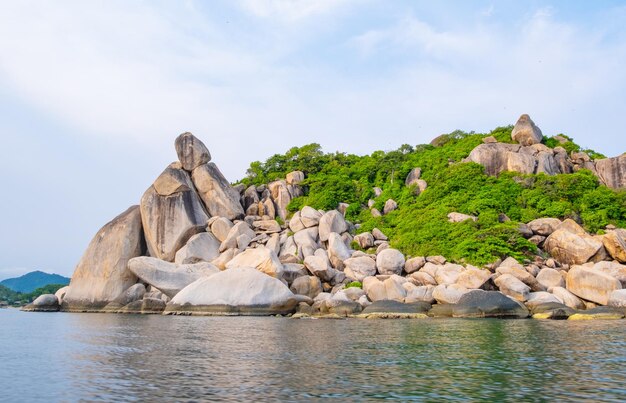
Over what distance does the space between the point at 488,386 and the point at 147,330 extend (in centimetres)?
1481

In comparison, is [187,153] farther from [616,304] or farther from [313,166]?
[616,304]

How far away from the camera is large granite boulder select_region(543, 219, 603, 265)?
31484mm

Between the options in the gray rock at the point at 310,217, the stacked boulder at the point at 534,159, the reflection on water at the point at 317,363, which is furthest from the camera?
the stacked boulder at the point at 534,159

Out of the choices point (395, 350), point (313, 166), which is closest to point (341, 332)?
point (395, 350)

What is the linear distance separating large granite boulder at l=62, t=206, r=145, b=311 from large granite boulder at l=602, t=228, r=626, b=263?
101 ft

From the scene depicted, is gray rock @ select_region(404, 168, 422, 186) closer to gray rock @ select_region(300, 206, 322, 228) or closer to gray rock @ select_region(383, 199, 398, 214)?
gray rock @ select_region(383, 199, 398, 214)

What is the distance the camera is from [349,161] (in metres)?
52.6

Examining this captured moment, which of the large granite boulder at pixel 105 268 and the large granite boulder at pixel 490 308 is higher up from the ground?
the large granite boulder at pixel 105 268

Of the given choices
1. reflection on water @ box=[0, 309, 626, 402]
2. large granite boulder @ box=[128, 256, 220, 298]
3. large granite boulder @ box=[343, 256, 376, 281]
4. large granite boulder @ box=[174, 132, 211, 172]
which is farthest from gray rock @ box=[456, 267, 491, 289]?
large granite boulder @ box=[174, 132, 211, 172]

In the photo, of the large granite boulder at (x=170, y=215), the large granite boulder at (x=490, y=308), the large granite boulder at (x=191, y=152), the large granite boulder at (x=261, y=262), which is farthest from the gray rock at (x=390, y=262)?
the large granite boulder at (x=191, y=152)

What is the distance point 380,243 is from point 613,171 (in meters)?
→ 19.3

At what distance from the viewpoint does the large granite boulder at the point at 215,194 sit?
41438 millimetres

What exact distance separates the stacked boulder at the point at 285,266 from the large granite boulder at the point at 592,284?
53mm

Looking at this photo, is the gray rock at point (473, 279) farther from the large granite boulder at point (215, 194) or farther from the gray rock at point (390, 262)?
the large granite boulder at point (215, 194)
